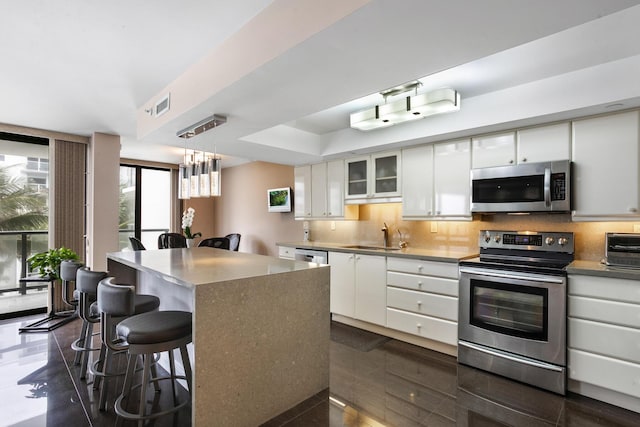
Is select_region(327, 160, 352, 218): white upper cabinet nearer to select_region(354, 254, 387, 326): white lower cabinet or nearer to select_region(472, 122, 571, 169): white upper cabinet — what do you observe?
select_region(354, 254, 387, 326): white lower cabinet

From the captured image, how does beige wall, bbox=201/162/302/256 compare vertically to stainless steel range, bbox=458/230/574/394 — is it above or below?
above

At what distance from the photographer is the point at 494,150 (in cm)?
308

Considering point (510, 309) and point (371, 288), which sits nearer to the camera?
point (510, 309)

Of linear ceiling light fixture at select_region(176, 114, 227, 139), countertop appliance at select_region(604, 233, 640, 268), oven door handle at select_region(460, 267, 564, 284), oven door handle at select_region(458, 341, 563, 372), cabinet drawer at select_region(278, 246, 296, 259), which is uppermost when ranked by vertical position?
linear ceiling light fixture at select_region(176, 114, 227, 139)

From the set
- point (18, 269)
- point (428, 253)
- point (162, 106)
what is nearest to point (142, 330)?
point (162, 106)

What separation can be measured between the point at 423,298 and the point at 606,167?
6.08 feet

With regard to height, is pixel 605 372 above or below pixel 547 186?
below

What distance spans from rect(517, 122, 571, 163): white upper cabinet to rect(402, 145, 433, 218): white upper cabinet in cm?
87

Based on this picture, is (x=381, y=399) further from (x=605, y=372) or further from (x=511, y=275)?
(x=605, y=372)

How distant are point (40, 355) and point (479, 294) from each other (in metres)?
4.09

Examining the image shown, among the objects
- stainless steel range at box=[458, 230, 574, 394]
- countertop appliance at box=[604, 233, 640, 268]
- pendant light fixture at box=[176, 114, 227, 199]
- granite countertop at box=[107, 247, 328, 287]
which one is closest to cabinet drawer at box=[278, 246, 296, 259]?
granite countertop at box=[107, 247, 328, 287]

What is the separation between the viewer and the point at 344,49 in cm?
167

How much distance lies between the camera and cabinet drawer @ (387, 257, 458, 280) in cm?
308

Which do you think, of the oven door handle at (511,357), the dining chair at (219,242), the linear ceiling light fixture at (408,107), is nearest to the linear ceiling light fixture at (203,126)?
the linear ceiling light fixture at (408,107)
